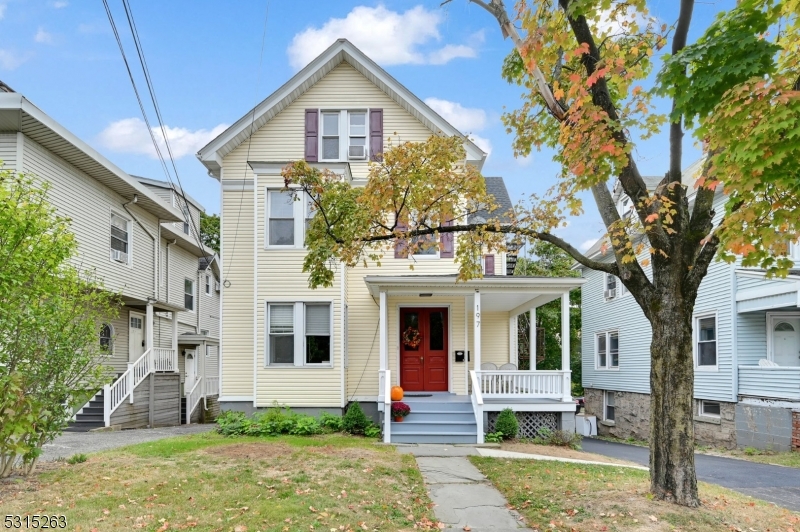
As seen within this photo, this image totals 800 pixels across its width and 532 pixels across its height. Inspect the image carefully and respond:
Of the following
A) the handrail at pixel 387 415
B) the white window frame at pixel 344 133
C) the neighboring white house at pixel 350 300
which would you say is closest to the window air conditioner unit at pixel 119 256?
the neighboring white house at pixel 350 300

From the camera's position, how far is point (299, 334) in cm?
1409

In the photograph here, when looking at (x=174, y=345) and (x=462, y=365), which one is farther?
(x=174, y=345)

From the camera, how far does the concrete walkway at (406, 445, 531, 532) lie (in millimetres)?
6340

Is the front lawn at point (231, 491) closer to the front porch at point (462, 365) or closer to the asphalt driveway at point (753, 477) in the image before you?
the front porch at point (462, 365)

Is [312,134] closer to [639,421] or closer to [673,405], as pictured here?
[673,405]

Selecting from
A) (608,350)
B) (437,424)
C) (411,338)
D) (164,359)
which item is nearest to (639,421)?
(608,350)

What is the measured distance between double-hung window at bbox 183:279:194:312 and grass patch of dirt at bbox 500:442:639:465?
16.4 meters

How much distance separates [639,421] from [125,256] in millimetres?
18044

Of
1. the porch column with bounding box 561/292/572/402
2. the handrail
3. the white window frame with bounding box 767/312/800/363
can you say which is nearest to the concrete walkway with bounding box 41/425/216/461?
the handrail

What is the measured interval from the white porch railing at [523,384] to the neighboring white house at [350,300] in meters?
0.03

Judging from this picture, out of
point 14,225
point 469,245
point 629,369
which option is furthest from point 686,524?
point 629,369

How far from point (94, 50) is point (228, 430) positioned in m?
8.51

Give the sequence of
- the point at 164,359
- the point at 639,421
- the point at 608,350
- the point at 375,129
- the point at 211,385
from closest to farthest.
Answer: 1. the point at 375,129
2. the point at 164,359
3. the point at 639,421
4. the point at 608,350
5. the point at 211,385

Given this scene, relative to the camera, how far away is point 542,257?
29.4m
